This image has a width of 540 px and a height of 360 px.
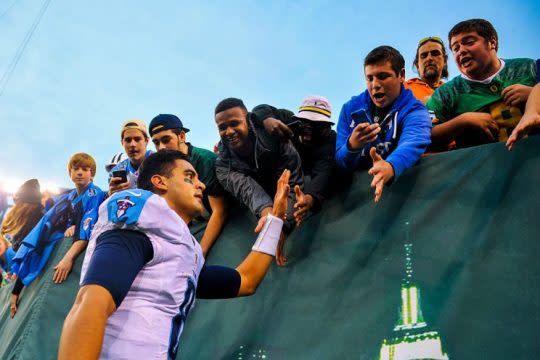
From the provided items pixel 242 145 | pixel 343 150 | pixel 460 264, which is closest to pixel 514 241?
pixel 460 264

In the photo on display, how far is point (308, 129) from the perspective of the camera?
134 inches

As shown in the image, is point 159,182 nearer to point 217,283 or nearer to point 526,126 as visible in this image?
point 217,283

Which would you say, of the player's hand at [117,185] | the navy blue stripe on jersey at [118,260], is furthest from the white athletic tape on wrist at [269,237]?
the player's hand at [117,185]

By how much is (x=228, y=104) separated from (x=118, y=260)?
199cm

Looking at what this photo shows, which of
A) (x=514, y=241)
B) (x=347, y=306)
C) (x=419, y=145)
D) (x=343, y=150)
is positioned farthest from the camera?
(x=343, y=150)

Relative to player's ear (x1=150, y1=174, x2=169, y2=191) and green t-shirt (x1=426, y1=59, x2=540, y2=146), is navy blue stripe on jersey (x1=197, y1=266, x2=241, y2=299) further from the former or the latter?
green t-shirt (x1=426, y1=59, x2=540, y2=146)

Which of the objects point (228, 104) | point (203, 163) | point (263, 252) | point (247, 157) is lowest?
point (263, 252)

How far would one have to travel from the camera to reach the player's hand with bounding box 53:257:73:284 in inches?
165

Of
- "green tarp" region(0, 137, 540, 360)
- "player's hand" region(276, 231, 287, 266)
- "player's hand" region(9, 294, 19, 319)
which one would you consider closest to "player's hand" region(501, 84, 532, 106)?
"green tarp" region(0, 137, 540, 360)

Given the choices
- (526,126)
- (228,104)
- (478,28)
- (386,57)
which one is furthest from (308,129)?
(526,126)

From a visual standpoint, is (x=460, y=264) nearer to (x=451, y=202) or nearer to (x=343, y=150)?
(x=451, y=202)

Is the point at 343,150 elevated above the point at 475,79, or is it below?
below

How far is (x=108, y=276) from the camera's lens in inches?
59.1

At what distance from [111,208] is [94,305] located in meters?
0.43
